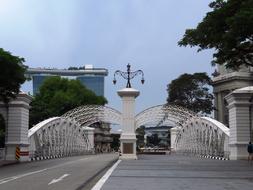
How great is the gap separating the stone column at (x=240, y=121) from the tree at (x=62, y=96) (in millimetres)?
45824

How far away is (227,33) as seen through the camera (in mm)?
25250

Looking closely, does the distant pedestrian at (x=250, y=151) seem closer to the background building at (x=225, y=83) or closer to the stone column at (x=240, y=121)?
the stone column at (x=240, y=121)

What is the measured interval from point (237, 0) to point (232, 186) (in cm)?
1075

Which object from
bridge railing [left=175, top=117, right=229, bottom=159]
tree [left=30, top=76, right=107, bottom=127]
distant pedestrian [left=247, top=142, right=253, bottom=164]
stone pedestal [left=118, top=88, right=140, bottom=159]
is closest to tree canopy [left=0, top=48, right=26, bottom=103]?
stone pedestal [left=118, top=88, right=140, bottom=159]

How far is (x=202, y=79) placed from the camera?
311ft

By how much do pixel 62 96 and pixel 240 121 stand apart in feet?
172

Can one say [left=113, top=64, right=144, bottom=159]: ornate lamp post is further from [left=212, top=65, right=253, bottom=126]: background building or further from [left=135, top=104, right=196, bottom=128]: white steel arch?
[left=212, top=65, right=253, bottom=126]: background building

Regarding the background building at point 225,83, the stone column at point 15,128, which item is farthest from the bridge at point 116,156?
the background building at point 225,83

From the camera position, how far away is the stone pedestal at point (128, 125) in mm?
45250

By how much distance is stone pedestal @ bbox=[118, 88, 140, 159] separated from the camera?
45.2m

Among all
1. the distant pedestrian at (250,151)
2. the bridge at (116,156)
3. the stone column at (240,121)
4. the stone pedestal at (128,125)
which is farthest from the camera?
the stone pedestal at (128,125)

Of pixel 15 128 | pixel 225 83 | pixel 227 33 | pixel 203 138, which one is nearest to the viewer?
pixel 227 33

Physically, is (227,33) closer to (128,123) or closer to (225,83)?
(128,123)

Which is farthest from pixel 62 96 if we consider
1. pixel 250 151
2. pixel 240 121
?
pixel 250 151
